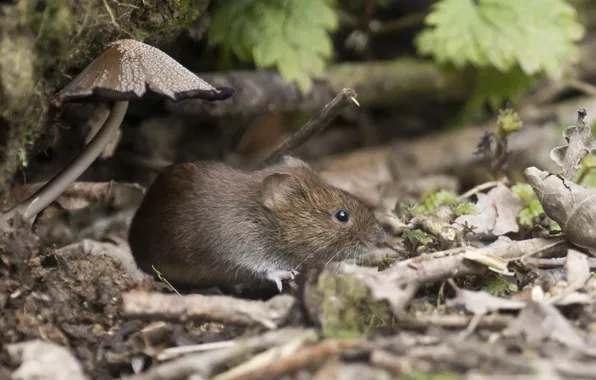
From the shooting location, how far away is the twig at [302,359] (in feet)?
8.85

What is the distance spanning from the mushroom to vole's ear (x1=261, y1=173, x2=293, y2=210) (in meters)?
0.87

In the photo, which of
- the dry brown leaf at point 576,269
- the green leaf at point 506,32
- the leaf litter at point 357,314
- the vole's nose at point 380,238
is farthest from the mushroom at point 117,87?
the green leaf at point 506,32

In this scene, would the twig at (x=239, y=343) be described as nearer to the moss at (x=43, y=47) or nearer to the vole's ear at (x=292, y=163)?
the moss at (x=43, y=47)

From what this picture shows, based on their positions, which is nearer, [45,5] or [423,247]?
[45,5]

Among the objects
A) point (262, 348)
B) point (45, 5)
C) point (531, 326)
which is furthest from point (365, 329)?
point (45, 5)

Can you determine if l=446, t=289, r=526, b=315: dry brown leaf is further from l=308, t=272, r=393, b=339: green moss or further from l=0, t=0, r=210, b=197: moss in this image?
l=0, t=0, r=210, b=197: moss

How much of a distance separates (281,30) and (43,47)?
8.68ft

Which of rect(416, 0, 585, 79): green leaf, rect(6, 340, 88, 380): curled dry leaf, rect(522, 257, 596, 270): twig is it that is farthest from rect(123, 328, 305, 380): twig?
rect(416, 0, 585, 79): green leaf

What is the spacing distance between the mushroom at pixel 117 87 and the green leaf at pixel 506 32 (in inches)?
125

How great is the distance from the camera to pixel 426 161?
746cm

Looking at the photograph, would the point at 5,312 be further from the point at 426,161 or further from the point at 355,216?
the point at 426,161

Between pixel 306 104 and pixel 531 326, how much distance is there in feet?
12.9

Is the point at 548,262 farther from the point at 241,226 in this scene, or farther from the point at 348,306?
the point at 241,226

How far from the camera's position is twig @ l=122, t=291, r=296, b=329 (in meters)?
3.02
